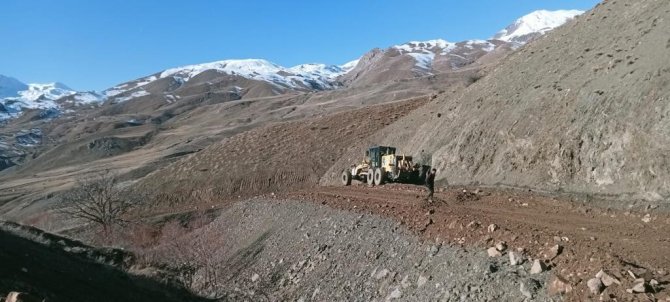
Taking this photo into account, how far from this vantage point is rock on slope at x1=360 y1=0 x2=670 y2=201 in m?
15.7

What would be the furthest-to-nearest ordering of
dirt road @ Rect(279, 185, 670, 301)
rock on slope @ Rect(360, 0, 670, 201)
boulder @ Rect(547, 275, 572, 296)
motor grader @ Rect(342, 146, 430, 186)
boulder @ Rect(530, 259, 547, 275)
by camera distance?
motor grader @ Rect(342, 146, 430, 186) → rock on slope @ Rect(360, 0, 670, 201) → boulder @ Rect(530, 259, 547, 275) → dirt road @ Rect(279, 185, 670, 301) → boulder @ Rect(547, 275, 572, 296)

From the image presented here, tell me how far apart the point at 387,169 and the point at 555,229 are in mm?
15614

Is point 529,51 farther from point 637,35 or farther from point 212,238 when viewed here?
point 212,238

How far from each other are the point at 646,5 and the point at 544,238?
17760 mm

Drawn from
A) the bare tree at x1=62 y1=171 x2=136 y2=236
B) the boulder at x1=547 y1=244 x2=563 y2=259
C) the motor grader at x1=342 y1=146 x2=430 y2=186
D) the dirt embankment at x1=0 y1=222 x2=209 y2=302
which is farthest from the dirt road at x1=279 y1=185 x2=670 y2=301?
the bare tree at x1=62 y1=171 x2=136 y2=236

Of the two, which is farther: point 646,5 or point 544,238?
point 646,5

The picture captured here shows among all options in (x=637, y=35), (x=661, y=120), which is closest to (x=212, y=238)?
(x=661, y=120)

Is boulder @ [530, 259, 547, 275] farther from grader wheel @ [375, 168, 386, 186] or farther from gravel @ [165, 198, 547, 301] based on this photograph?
grader wheel @ [375, 168, 386, 186]

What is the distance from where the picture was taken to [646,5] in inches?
938

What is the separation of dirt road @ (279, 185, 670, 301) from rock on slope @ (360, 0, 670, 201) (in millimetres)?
1240

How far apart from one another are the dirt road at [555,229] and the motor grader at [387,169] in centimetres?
552

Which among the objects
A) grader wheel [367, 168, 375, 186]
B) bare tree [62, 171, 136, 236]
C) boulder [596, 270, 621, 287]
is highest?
boulder [596, 270, 621, 287]

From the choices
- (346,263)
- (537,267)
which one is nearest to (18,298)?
(537,267)

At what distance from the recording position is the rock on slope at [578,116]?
15680mm
